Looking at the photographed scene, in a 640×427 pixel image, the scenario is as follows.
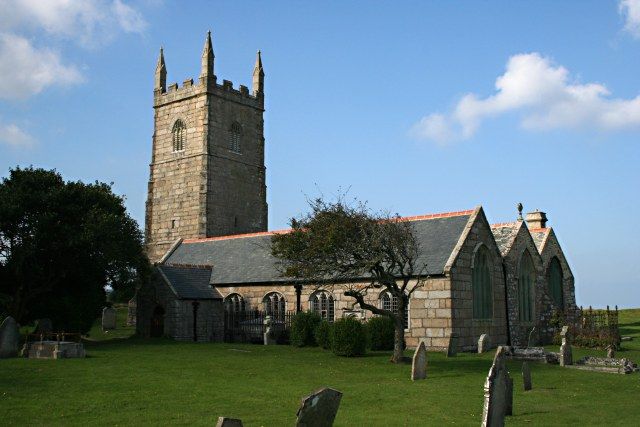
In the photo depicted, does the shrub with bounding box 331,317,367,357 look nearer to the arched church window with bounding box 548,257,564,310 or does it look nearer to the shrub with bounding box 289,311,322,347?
the shrub with bounding box 289,311,322,347

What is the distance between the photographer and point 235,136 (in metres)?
55.8

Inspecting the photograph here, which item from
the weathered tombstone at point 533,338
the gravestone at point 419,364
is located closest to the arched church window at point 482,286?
the weathered tombstone at point 533,338

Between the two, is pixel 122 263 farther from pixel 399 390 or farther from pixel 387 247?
pixel 399 390

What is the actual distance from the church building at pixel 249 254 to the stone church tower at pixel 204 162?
0.09 meters

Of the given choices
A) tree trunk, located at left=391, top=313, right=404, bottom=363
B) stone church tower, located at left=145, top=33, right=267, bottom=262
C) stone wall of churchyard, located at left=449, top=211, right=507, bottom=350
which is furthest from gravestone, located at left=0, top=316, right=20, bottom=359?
stone church tower, located at left=145, top=33, right=267, bottom=262

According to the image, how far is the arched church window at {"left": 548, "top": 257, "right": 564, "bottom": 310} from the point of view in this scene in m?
40.5

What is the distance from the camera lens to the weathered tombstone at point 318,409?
418 inches

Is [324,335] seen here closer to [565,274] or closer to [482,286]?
[482,286]

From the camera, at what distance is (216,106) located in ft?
178

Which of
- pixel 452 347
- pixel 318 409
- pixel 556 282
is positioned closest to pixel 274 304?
pixel 452 347

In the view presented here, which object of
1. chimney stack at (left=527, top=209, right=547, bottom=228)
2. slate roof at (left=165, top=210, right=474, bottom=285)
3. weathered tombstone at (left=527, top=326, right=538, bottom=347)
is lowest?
weathered tombstone at (left=527, top=326, right=538, bottom=347)

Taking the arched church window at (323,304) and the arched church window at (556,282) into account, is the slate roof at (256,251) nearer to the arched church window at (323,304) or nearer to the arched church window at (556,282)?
the arched church window at (323,304)

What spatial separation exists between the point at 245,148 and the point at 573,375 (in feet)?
127

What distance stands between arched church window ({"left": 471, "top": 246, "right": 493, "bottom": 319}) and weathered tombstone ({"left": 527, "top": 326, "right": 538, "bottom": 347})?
2.18 metres
